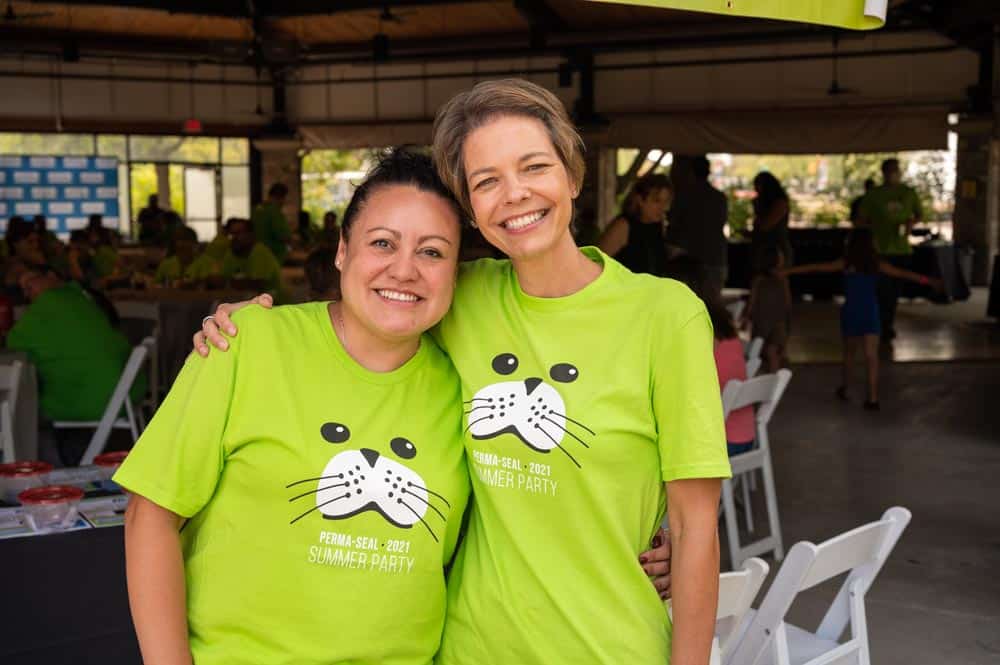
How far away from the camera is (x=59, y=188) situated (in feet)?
63.8

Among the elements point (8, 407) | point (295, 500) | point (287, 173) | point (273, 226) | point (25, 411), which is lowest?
point (25, 411)

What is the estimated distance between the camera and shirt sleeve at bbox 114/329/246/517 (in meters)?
1.63

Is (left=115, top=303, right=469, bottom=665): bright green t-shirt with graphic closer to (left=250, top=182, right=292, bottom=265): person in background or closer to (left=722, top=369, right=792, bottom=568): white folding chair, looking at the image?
(left=722, top=369, right=792, bottom=568): white folding chair

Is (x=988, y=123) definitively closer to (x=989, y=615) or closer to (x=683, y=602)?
(x=989, y=615)

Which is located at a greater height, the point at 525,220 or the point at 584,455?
the point at 525,220

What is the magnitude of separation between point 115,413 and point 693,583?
415cm

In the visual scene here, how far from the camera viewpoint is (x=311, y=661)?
168 cm

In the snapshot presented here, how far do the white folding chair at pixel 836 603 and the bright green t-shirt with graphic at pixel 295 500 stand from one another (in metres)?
1.02

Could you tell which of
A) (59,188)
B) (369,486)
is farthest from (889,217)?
(59,188)

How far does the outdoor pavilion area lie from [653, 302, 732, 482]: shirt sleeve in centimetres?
324

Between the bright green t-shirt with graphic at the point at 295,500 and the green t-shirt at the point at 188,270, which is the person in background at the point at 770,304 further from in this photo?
the bright green t-shirt with graphic at the point at 295,500

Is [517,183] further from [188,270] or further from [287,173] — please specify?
[287,173]

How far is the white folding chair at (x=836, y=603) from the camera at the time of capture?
247 centimetres

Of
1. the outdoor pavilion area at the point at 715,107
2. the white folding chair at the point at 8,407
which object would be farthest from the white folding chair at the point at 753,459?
the white folding chair at the point at 8,407
